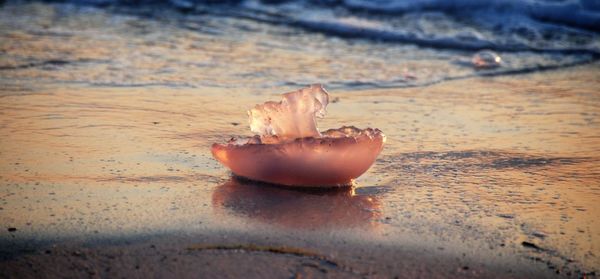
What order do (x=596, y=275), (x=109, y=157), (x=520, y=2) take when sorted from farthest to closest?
(x=520, y=2) → (x=109, y=157) → (x=596, y=275)

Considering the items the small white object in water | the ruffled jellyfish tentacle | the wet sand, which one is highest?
the ruffled jellyfish tentacle

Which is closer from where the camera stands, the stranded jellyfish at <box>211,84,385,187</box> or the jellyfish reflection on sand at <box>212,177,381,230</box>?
the jellyfish reflection on sand at <box>212,177,381,230</box>

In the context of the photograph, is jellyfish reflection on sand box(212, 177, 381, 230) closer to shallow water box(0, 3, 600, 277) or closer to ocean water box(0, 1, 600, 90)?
shallow water box(0, 3, 600, 277)

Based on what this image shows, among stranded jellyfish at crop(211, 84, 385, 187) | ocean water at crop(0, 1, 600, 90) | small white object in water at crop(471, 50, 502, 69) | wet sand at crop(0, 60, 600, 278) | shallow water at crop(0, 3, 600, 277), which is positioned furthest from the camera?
small white object in water at crop(471, 50, 502, 69)

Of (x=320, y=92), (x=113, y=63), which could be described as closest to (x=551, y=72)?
(x=113, y=63)

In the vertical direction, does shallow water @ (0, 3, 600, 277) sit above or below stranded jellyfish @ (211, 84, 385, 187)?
below

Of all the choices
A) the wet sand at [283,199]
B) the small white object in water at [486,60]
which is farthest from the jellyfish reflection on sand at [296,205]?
the small white object in water at [486,60]

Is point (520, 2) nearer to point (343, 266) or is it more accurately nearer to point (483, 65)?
point (483, 65)

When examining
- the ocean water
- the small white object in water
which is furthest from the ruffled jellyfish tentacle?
the small white object in water
